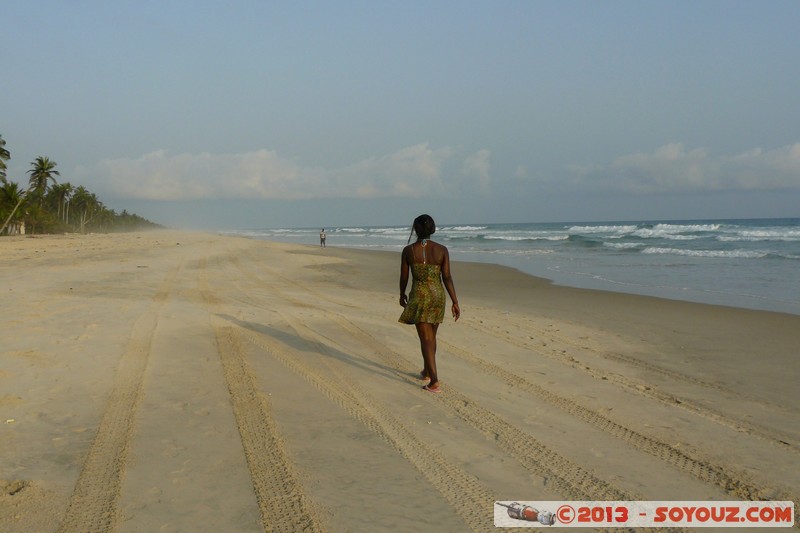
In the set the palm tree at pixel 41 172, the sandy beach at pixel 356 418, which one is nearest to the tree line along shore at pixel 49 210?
the palm tree at pixel 41 172

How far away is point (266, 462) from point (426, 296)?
2.36m

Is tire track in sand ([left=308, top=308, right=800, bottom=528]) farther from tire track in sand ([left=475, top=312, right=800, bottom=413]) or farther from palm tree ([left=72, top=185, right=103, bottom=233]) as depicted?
palm tree ([left=72, top=185, right=103, bottom=233])

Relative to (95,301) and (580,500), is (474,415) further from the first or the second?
(95,301)

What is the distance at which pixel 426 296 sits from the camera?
18.9ft

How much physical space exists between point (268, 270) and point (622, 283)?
11.6 meters

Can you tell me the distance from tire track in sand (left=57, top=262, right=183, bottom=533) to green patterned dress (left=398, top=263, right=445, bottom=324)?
8.41 feet

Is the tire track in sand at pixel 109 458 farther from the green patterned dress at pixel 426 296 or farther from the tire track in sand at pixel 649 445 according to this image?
the tire track in sand at pixel 649 445

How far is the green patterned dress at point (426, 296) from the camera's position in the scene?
5.77 metres

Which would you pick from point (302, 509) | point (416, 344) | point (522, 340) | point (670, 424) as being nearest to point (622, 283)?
point (522, 340)

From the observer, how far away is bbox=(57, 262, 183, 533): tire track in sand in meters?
3.20

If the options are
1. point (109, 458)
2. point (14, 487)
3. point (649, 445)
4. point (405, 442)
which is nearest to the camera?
point (14, 487)

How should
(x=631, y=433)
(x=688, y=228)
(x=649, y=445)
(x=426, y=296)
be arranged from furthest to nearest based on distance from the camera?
(x=688, y=228) < (x=426, y=296) < (x=631, y=433) < (x=649, y=445)

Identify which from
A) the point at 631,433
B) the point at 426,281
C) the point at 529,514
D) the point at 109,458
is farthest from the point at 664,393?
the point at 109,458

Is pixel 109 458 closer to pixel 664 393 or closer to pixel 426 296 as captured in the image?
pixel 426 296
